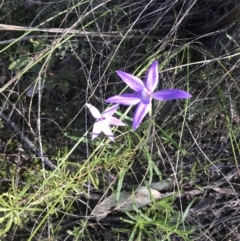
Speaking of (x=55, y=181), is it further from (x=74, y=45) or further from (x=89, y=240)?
(x=74, y=45)

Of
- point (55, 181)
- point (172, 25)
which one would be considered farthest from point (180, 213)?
point (172, 25)

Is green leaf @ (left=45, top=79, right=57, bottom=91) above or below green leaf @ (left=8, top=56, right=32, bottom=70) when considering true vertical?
below

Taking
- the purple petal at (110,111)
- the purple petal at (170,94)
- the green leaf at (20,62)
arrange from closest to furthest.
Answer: the purple petal at (170,94), the purple petal at (110,111), the green leaf at (20,62)

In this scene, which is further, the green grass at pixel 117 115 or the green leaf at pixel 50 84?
the green leaf at pixel 50 84

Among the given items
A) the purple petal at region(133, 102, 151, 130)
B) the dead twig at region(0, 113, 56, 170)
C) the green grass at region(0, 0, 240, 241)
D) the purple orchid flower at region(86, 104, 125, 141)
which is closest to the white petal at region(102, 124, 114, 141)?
the purple orchid flower at region(86, 104, 125, 141)

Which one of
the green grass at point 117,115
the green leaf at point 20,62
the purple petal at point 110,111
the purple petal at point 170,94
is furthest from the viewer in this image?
the green leaf at point 20,62

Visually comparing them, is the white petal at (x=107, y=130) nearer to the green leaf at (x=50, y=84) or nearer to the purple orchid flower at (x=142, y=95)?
the purple orchid flower at (x=142, y=95)

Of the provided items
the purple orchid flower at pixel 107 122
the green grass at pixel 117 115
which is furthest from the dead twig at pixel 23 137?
the purple orchid flower at pixel 107 122

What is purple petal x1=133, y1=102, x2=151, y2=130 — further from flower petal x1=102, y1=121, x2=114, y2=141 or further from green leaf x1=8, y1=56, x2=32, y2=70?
green leaf x1=8, y1=56, x2=32, y2=70
